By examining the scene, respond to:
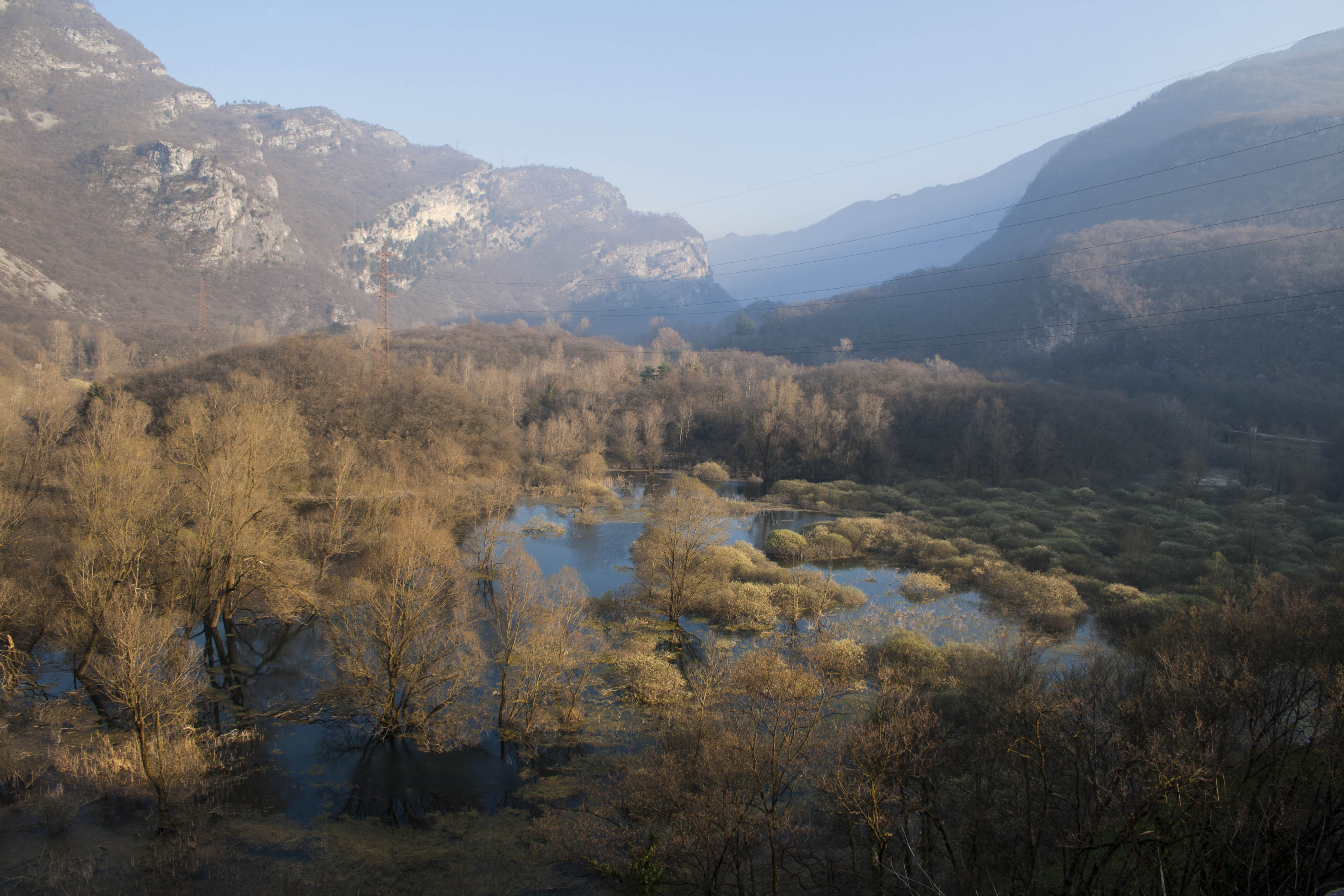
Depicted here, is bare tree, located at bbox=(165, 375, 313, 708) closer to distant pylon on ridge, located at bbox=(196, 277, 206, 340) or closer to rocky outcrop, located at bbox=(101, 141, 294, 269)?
distant pylon on ridge, located at bbox=(196, 277, 206, 340)

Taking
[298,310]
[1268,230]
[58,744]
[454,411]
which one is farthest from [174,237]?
[1268,230]

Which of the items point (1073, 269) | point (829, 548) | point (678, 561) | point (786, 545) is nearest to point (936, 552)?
point (829, 548)

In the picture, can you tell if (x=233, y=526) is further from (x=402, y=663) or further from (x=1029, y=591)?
(x=1029, y=591)

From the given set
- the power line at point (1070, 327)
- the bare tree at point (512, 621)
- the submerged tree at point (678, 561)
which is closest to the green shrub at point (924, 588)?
the submerged tree at point (678, 561)

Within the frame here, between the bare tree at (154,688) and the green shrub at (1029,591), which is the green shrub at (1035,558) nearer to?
the green shrub at (1029,591)

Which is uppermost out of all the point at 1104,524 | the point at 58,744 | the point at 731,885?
the point at 58,744

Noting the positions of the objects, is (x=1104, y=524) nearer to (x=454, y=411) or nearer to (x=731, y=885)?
(x=731, y=885)

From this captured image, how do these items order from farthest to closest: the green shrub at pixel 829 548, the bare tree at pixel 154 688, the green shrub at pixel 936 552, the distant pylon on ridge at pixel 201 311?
the distant pylon on ridge at pixel 201 311
the green shrub at pixel 829 548
the green shrub at pixel 936 552
the bare tree at pixel 154 688
